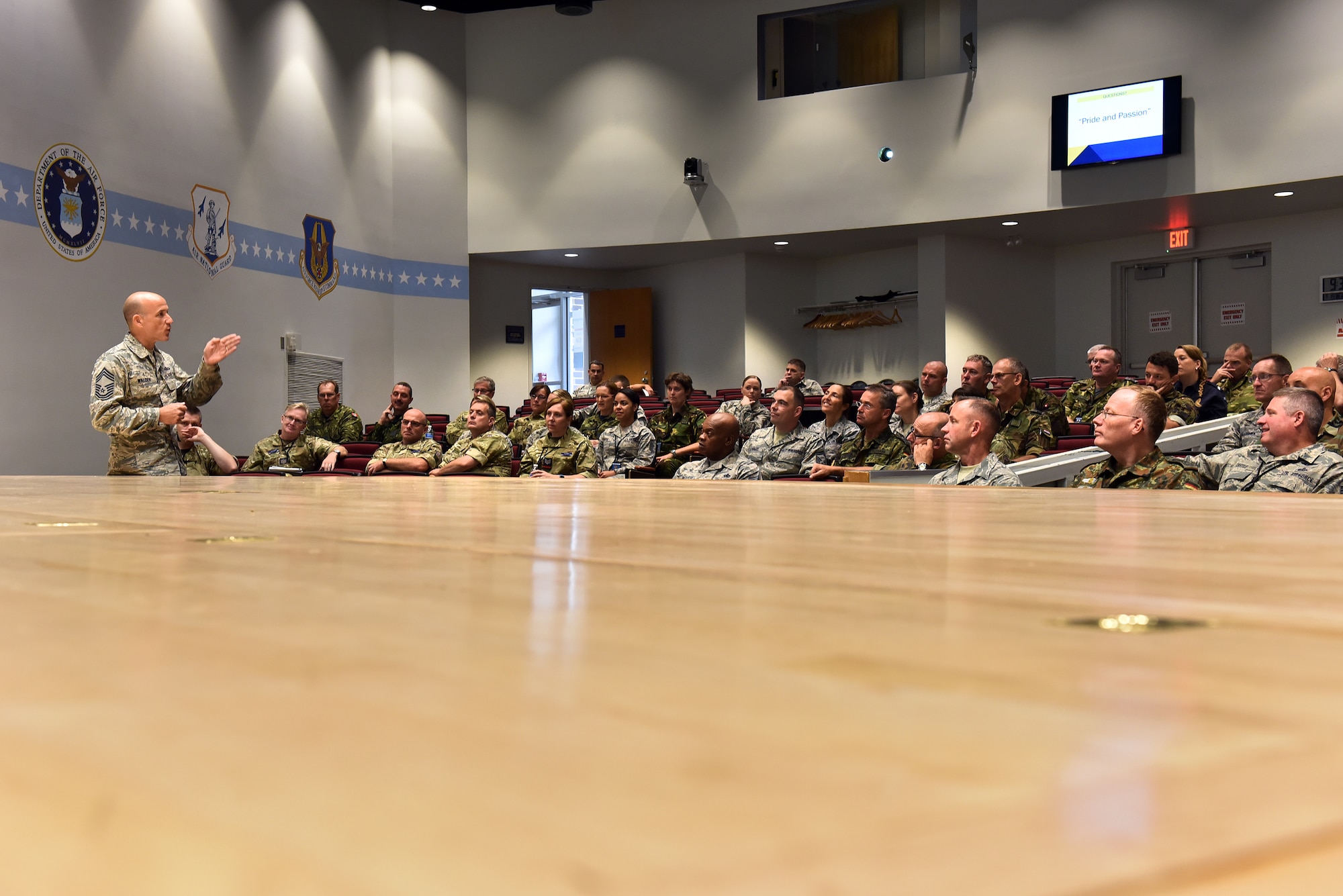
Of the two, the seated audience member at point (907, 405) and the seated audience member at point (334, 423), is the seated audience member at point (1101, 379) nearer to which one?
the seated audience member at point (907, 405)

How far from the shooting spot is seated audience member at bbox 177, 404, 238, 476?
Result: 3.31 meters

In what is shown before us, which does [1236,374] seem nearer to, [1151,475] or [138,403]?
[1151,475]

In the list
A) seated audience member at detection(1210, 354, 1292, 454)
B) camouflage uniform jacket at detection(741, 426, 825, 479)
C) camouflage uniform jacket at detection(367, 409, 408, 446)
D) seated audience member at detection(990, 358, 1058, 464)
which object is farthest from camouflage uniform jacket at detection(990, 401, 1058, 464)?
camouflage uniform jacket at detection(367, 409, 408, 446)

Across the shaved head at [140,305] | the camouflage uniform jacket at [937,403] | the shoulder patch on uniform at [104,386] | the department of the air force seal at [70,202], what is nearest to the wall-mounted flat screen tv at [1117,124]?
the camouflage uniform jacket at [937,403]

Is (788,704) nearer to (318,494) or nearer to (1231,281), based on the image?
(318,494)

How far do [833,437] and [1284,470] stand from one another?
243cm

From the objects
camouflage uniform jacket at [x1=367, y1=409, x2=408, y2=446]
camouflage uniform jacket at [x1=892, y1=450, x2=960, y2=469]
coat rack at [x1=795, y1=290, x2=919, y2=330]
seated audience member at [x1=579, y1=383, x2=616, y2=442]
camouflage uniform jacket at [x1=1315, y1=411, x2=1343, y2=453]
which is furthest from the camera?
coat rack at [x1=795, y1=290, x2=919, y2=330]

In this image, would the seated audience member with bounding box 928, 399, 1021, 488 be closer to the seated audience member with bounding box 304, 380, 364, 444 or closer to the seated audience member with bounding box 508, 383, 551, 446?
the seated audience member with bounding box 508, 383, 551, 446

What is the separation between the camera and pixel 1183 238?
974 cm

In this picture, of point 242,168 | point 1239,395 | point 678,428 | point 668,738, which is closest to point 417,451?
point 678,428

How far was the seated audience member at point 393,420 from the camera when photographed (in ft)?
25.2

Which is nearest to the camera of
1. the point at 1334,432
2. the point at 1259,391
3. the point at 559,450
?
the point at 1334,432

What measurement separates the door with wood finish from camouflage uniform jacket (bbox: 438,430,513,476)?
629 centimetres

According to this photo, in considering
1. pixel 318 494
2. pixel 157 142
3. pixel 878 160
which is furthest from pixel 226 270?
pixel 318 494
